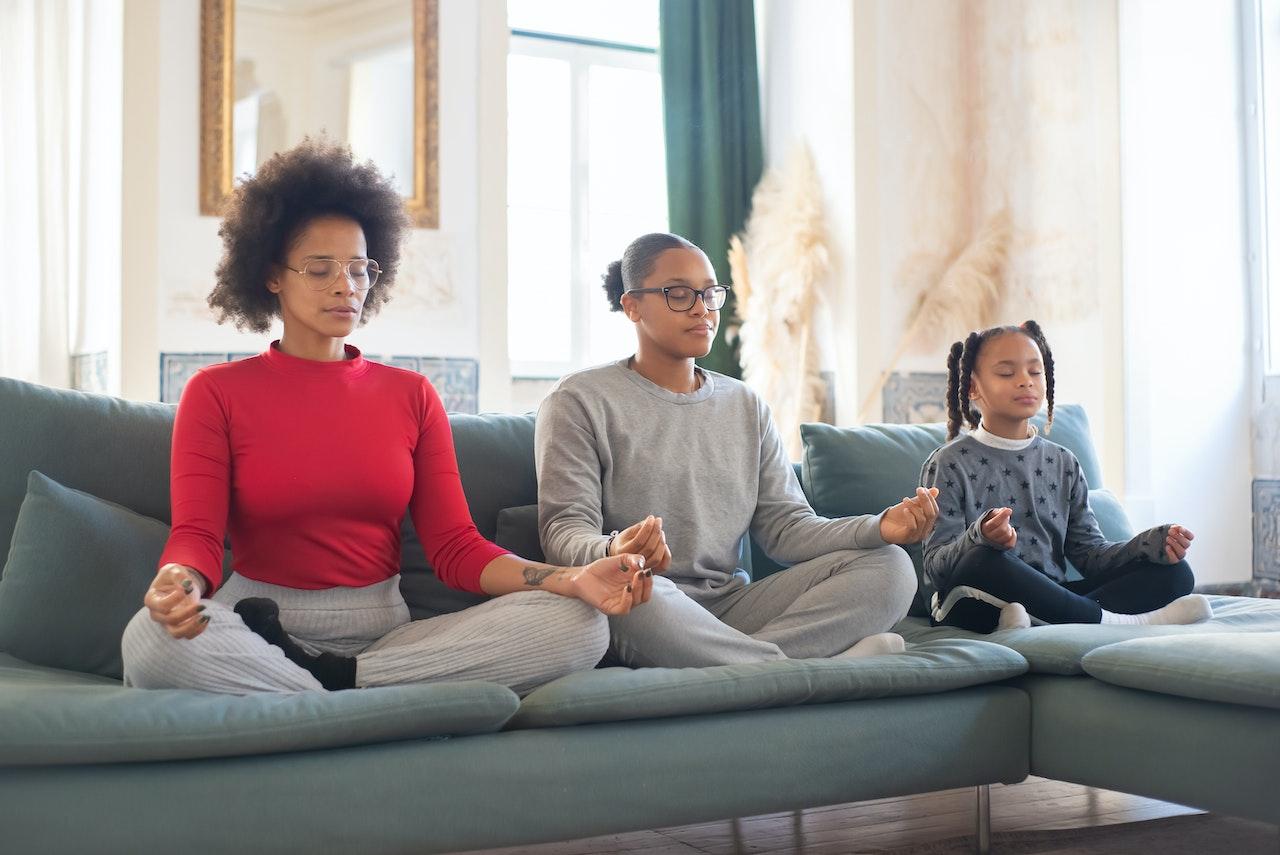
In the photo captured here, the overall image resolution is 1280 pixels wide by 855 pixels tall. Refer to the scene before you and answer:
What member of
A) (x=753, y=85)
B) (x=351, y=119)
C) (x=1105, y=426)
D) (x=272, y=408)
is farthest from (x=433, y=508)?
(x=753, y=85)

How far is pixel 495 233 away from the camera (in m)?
4.18

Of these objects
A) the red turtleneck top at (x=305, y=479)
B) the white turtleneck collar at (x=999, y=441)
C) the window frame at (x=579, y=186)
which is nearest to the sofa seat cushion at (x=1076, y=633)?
the white turtleneck collar at (x=999, y=441)

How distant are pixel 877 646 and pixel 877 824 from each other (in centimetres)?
44

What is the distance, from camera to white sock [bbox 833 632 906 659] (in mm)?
2098

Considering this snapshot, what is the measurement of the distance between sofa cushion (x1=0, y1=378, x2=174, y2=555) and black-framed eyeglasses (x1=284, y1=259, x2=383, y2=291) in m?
0.41

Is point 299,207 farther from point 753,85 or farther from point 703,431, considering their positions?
point 753,85

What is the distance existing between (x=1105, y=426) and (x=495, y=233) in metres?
2.08

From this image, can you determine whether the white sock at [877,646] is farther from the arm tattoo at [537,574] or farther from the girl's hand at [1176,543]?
the girl's hand at [1176,543]

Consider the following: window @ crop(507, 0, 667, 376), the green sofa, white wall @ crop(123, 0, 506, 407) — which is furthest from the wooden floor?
window @ crop(507, 0, 667, 376)

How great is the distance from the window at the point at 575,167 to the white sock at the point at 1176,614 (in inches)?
117

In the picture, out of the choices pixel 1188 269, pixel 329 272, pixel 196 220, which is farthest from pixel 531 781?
pixel 1188 269

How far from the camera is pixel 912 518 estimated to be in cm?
208

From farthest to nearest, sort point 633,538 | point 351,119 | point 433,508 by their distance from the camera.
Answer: point 351,119
point 433,508
point 633,538

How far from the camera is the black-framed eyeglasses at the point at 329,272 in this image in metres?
2.04
